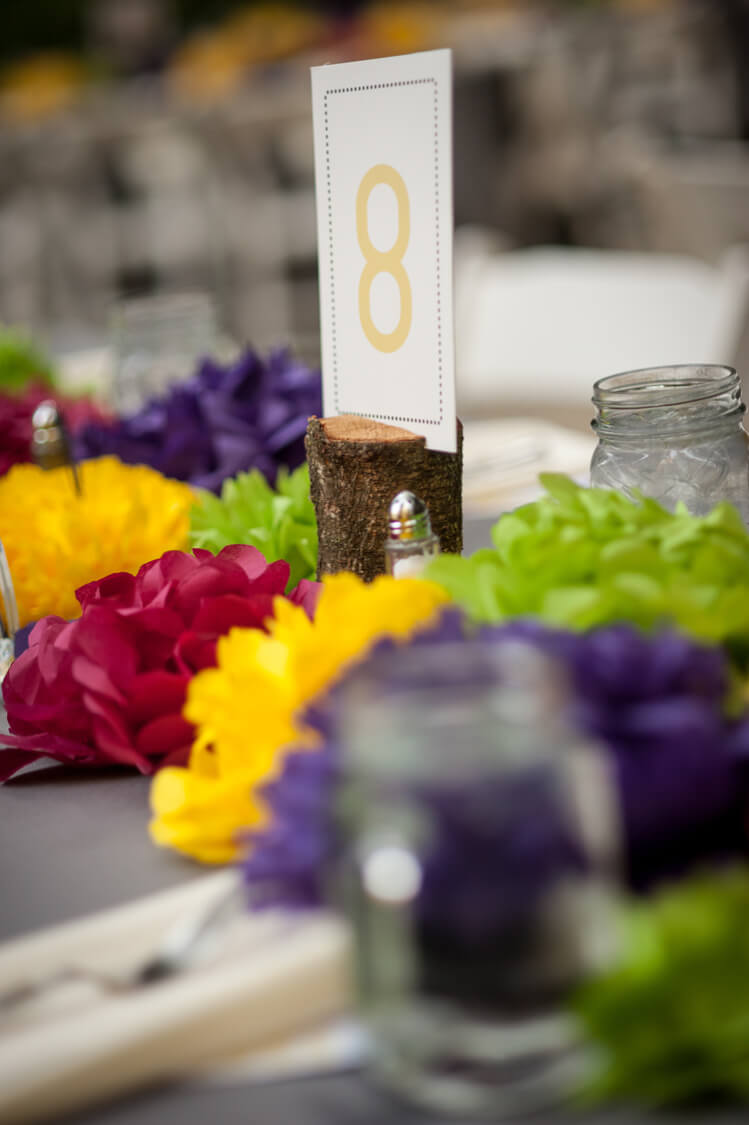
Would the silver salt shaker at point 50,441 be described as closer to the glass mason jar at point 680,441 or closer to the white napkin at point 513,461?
the white napkin at point 513,461

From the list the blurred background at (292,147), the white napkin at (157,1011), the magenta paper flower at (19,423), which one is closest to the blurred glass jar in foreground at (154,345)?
the magenta paper flower at (19,423)

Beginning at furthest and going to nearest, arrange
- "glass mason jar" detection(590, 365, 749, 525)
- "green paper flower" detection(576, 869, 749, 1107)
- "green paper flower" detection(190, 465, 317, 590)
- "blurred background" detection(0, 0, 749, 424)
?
1. "blurred background" detection(0, 0, 749, 424)
2. "green paper flower" detection(190, 465, 317, 590)
3. "glass mason jar" detection(590, 365, 749, 525)
4. "green paper flower" detection(576, 869, 749, 1107)

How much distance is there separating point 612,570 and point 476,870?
206 mm

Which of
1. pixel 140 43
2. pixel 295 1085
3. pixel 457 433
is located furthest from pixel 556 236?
pixel 295 1085

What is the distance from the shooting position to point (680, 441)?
2.51ft

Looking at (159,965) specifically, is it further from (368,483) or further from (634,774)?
(368,483)

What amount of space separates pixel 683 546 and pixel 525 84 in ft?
19.4

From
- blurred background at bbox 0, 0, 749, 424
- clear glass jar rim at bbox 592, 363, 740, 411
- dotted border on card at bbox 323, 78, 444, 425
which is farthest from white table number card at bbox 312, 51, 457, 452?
blurred background at bbox 0, 0, 749, 424

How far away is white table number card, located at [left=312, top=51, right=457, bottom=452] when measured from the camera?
745 mm

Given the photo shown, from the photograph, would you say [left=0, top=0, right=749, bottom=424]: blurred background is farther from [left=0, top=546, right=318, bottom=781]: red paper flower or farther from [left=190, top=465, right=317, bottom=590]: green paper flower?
[left=0, top=546, right=318, bottom=781]: red paper flower

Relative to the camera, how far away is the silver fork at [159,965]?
0.50 meters

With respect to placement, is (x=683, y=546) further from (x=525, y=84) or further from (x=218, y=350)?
(x=525, y=84)

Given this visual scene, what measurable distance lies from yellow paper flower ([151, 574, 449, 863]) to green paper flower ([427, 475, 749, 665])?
0.10ft

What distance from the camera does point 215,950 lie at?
0.50 metres
